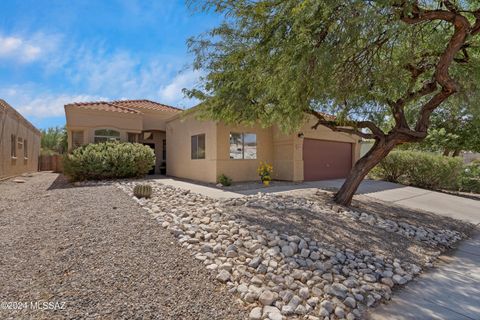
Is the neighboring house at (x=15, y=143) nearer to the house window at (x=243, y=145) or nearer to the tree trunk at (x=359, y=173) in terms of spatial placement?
the house window at (x=243, y=145)

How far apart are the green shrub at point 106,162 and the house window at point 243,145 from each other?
14.9 feet

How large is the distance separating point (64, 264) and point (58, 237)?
1146mm

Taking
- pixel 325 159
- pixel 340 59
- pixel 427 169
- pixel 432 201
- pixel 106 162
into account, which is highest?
pixel 340 59

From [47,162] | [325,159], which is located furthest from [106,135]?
[47,162]

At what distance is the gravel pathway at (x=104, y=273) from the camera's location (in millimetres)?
2842

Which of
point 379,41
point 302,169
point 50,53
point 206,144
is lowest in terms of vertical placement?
point 302,169

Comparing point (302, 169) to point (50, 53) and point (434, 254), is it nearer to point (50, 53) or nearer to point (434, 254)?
point (434, 254)

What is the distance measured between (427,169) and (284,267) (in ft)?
43.8

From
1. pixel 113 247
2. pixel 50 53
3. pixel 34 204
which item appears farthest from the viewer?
pixel 50 53

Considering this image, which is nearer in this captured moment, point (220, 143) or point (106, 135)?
point (220, 143)

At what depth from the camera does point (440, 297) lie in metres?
3.62

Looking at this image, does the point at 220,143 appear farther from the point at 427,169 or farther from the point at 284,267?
the point at 427,169

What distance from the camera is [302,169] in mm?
13125

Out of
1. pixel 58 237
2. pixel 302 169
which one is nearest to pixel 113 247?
pixel 58 237
